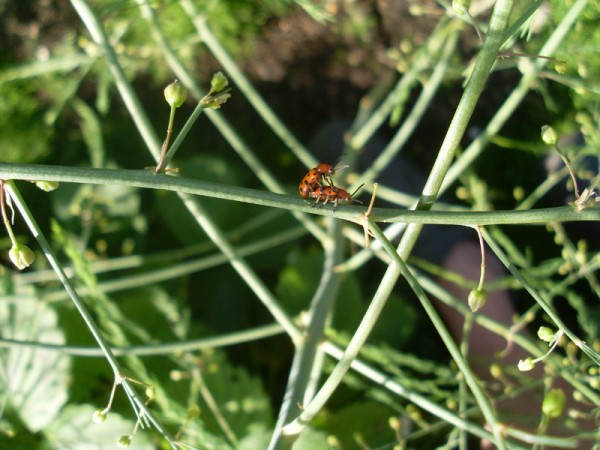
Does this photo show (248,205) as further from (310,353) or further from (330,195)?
(330,195)

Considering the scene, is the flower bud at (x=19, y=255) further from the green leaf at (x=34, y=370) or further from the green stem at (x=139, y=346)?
the green leaf at (x=34, y=370)

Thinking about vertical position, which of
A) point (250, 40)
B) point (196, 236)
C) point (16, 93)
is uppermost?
point (250, 40)

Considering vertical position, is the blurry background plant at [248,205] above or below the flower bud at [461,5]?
below

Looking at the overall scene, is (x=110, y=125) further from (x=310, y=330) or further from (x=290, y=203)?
(x=290, y=203)

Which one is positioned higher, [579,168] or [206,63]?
[579,168]

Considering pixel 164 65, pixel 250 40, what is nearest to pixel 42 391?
pixel 164 65

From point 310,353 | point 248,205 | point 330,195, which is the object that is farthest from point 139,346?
point 248,205

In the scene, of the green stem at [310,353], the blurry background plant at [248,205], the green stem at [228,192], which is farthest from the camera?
the blurry background plant at [248,205]

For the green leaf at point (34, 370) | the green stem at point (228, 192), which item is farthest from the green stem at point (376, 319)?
the green leaf at point (34, 370)
